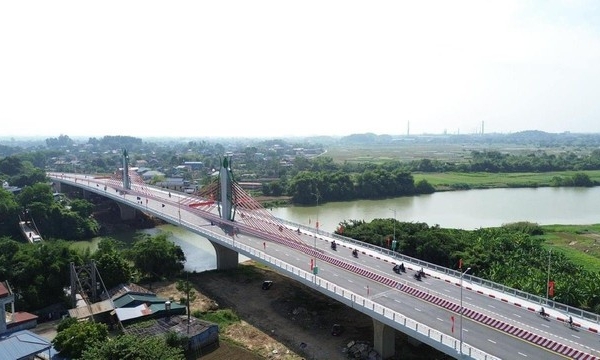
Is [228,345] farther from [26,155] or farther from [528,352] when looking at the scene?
[26,155]

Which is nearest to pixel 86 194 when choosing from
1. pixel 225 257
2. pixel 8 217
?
pixel 8 217

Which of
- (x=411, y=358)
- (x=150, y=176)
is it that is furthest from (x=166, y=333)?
(x=150, y=176)

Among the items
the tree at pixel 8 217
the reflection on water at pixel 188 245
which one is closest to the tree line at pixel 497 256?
the reflection on water at pixel 188 245

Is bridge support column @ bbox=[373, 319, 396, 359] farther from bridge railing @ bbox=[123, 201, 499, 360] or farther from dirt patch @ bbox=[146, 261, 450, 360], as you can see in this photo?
bridge railing @ bbox=[123, 201, 499, 360]

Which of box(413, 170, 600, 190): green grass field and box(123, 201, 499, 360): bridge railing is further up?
box(123, 201, 499, 360): bridge railing

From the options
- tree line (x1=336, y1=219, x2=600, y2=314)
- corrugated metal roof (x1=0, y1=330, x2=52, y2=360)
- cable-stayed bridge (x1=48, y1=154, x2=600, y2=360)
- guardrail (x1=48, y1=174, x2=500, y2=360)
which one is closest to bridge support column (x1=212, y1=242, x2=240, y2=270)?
cable-stayed bridge (x1=48, y1=154, x2=600, y2=360)
